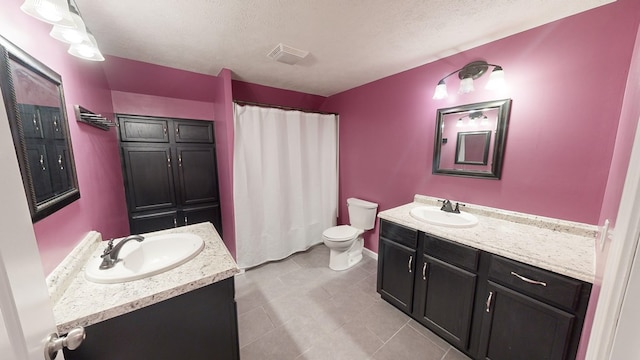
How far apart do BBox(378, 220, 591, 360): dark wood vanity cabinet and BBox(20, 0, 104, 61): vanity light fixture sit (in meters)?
2.09

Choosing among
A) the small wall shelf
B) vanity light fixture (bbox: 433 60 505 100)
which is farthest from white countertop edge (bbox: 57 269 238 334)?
vanity light fixture (bbox: 433 60 505 100)

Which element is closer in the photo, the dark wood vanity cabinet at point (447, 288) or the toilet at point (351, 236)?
the dark wood vanity cabinet at point (447, 288)

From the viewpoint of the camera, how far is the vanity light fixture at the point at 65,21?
67 centimetres

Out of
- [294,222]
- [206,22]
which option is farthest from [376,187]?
[206,22]

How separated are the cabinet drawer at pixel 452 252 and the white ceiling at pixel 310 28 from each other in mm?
1499

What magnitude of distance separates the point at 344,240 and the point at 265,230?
3.25 feet

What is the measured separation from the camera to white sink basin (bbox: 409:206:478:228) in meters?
1.68

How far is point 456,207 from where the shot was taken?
1819 mm

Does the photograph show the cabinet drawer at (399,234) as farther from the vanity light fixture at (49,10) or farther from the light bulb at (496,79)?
the vanity light fixture at (49,10)

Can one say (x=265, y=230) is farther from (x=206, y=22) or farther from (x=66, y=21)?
(x=66, y=21)

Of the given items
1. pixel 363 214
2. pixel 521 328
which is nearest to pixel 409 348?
pixel 521 328

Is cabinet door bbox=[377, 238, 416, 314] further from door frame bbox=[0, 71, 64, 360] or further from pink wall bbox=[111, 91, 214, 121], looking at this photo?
Answer: pink wall bbox=[111, 91, 214, 121]

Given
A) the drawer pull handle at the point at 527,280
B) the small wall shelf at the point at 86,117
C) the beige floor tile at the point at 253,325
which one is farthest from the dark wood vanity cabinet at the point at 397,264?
the small wall shelf at the point at 86,117

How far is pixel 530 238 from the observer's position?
1.36m
